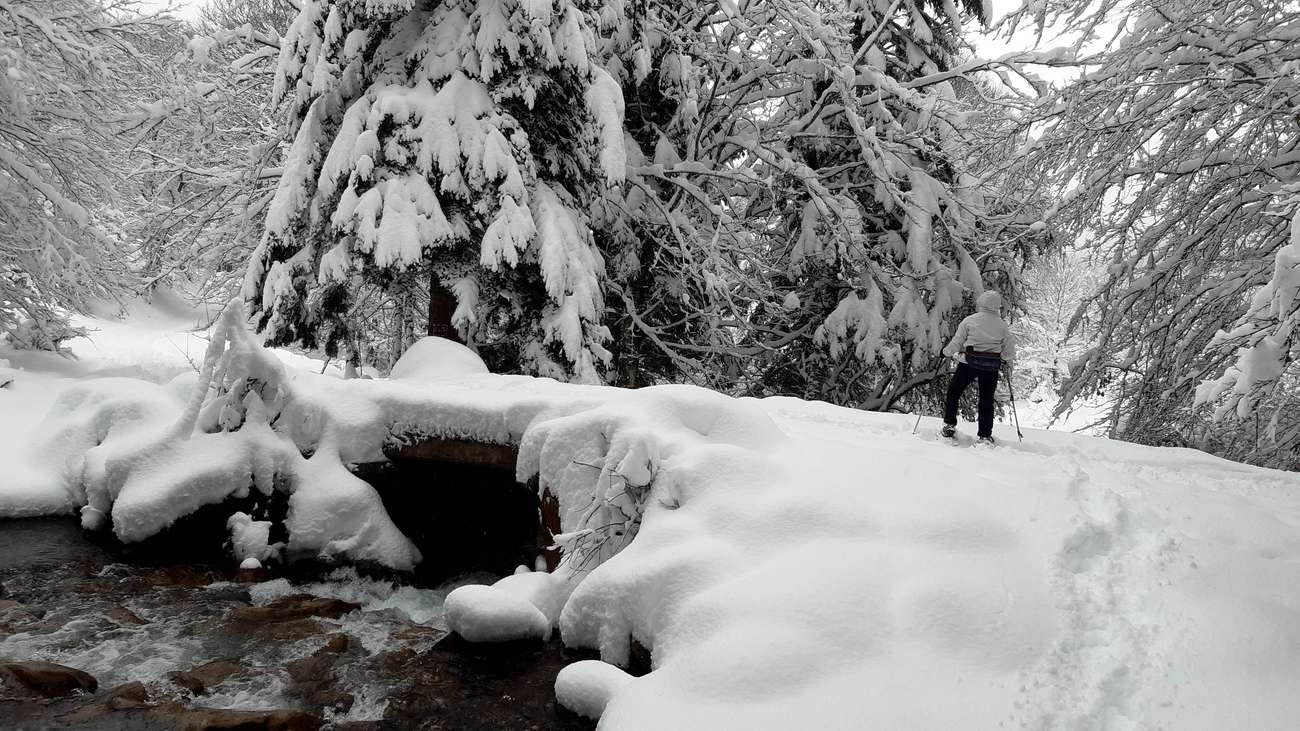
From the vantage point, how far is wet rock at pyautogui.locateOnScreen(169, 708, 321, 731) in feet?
13.6

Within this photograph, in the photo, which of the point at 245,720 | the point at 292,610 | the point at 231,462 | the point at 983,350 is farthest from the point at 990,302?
the point at 231,462

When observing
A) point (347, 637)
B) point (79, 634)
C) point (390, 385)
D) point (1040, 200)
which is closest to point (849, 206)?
point (1040, 200)

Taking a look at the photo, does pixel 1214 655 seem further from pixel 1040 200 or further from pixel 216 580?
pixel 1040 200

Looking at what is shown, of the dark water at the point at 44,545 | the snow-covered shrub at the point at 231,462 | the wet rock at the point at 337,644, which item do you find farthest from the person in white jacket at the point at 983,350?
the dark water at the point at 44,545

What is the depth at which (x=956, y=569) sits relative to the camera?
163 inches

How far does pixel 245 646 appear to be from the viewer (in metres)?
5.34

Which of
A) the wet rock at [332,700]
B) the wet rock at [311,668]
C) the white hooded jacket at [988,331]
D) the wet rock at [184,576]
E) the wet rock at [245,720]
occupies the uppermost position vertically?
the white hooded jacket at [988,331]

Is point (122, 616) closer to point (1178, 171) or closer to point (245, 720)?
point (245, 720)

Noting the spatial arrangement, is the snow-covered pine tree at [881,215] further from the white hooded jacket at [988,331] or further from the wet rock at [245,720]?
the wet rock at [245,720]

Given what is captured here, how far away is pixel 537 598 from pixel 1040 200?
853cm

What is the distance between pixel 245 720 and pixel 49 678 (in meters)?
1.35

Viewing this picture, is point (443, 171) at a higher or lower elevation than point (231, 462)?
higher

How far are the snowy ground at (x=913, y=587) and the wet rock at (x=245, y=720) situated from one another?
4.78ft

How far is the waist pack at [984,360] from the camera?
7867 millimetres
